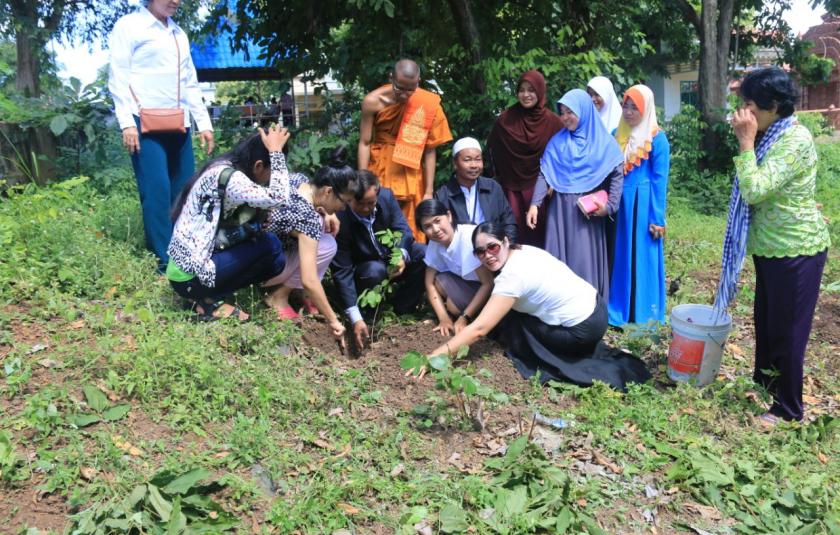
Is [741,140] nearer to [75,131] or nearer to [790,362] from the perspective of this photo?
[790,362]

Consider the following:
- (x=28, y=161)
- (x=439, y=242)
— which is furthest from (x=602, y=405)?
(x=28, y=161)

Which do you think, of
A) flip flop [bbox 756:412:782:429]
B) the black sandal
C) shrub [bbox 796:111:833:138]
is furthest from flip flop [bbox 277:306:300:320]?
shrub [bbox 796:111:833:138]

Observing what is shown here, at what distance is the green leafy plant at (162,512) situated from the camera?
239cm

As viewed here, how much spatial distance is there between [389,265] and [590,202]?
1.43 m

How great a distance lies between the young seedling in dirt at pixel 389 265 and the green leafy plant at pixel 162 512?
1.91m

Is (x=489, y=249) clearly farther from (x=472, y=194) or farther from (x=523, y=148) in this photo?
(x=523, y=148)

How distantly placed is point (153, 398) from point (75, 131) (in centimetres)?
445

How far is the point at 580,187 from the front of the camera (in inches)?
184

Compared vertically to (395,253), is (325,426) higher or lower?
lower

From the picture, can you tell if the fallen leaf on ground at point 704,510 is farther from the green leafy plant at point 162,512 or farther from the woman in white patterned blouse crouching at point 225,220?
the woman in white patterned blouse crouching at point 225,220

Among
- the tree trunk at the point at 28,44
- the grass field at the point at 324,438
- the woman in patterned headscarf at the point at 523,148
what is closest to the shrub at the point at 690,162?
the woman in patterned headscarf at the point at 523,148

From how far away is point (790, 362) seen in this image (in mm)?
3527

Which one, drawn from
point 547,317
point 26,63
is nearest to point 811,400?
point 547,317

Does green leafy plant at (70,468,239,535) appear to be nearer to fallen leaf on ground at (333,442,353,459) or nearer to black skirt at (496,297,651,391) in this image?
fallen leaf on ground at (333,442,353,459)
